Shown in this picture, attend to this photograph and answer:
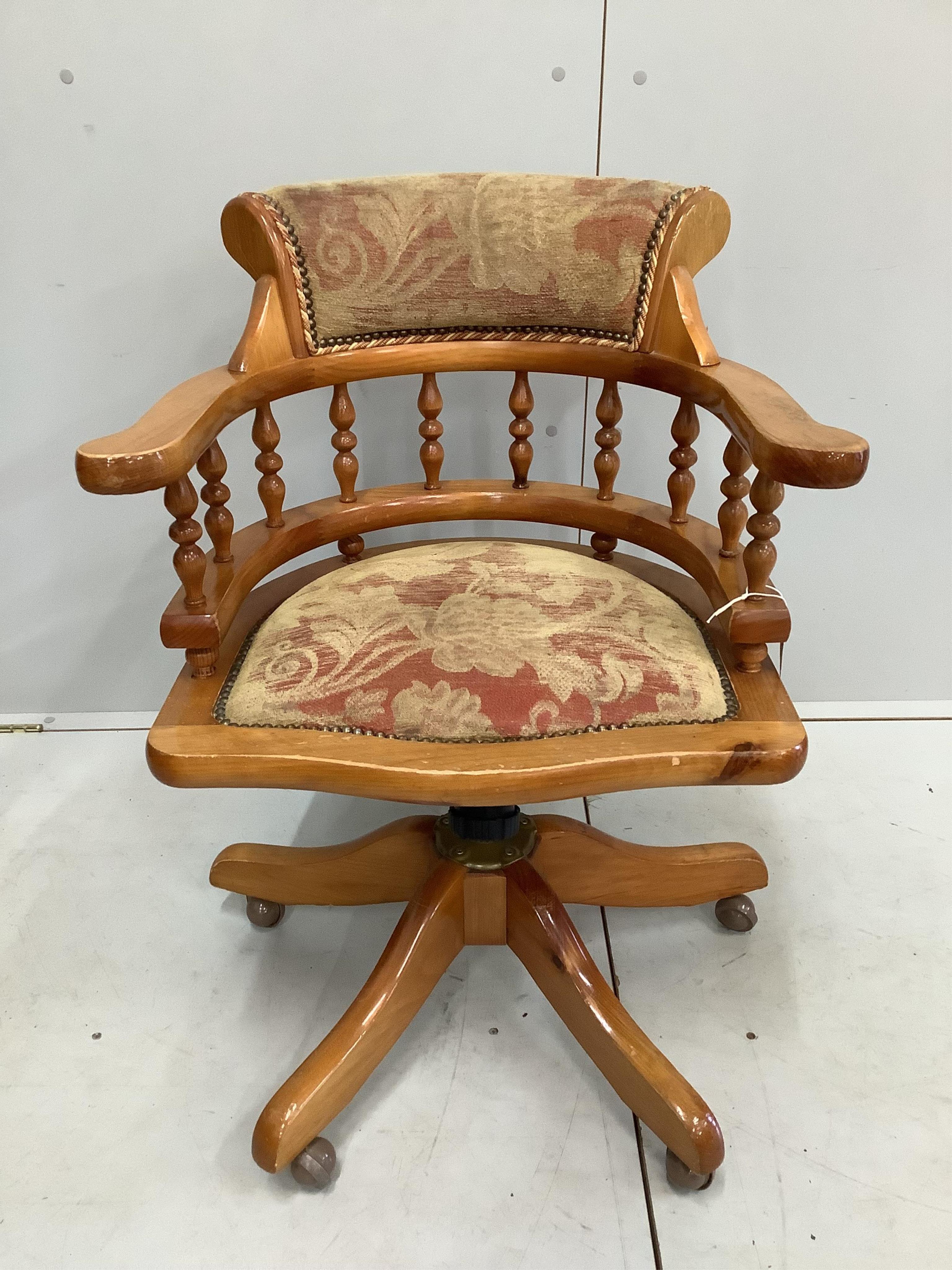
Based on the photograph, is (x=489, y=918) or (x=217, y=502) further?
(x=489, y=918)

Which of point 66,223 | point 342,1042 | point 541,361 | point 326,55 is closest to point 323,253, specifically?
point 541,361

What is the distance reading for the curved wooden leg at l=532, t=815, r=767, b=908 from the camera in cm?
121

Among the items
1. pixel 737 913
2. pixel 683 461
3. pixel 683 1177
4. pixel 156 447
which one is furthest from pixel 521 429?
pixel 683 1177

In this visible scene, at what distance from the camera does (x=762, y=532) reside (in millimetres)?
857

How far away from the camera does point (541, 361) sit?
3.91 ft

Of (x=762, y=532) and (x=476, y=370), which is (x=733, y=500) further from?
(x=476, y=370)

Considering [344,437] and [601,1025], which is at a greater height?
[344,437]

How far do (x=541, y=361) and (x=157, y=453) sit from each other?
0.56 metres

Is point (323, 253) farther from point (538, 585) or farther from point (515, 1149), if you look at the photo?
point (515, 1149)

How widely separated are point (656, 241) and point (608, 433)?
22 cm

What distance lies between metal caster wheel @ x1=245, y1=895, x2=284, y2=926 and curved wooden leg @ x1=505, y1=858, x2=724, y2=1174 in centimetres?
35

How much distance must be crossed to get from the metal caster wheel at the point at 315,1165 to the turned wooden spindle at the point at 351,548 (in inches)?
25.9

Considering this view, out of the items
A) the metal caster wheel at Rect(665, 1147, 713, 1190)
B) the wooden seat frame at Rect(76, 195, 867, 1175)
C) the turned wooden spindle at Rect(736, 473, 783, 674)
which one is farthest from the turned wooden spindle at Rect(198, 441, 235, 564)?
the metal caster wheel at Rect(665, 1147, 713, 1190)

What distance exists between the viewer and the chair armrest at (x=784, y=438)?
2.49 feet
